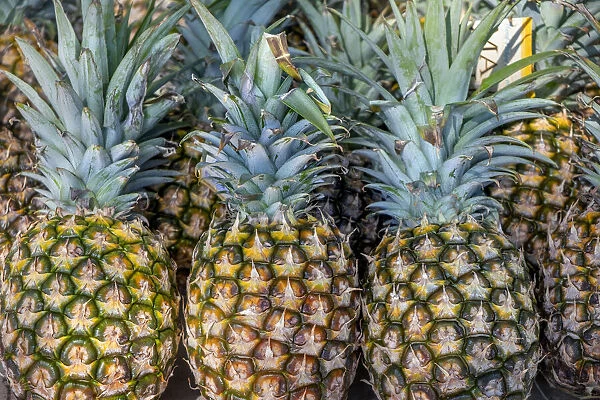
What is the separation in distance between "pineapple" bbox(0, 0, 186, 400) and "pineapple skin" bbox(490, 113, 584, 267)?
3.61 feet

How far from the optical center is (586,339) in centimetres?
179

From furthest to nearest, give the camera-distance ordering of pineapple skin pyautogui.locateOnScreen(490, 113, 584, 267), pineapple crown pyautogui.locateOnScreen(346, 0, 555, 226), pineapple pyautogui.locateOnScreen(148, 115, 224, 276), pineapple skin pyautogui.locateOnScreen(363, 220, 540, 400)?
pineapple pyautogui.locateOnScreen(148, 115, 224, 276)
pineapple skin pyautogui.locateOnScreen(490, 113, 584, 267)
pineapple crown pyautogui.locateOnScreen(346, 0, 555, 226)
pineapple skin pyautogui.locateOnScreen(363, 220, 540, 400)

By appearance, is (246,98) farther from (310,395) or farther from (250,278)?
(310,395)

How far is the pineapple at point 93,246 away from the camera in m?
1.64

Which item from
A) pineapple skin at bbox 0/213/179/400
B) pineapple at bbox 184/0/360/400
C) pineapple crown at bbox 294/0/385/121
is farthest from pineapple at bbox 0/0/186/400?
pineapple crown at bbox 294/0/385/121

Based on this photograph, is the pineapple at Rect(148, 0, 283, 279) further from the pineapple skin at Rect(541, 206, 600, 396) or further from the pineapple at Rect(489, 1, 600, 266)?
the pineapple skin at Rect(541, 206, 600, 396)

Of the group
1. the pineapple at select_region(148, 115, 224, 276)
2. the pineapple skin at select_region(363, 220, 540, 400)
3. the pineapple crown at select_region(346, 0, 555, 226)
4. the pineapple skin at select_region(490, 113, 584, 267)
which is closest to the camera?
the pineapple skin at select_region(363, 220, 540, 400)

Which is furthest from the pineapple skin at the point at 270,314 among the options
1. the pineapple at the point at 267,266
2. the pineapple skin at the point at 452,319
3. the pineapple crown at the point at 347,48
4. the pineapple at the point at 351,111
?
the pineapple crown at the point at 347,48

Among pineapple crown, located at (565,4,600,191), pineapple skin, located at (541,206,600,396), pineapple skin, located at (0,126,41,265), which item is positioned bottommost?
pineapple skin, located at (541,206,600,396)

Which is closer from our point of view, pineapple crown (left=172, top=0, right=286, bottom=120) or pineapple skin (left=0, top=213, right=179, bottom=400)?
pineapple skin (left=0, top=213, right=179, bottom=400)

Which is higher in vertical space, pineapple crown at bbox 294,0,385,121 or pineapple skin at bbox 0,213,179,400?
pineapple crown at bbox 294,0,385,121

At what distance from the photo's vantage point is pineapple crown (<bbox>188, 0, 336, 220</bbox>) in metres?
1.65

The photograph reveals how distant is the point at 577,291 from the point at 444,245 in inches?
16.9

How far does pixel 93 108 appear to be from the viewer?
180cm
